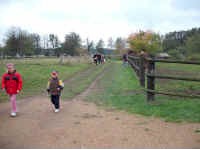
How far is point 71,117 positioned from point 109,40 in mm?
106890

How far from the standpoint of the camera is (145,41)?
232 ft

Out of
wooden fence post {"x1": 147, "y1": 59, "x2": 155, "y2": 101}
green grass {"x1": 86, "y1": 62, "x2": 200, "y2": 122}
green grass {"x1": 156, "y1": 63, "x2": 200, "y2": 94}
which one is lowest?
green grass {"x1": 86, "y1": 62, "x2": 200, "y2": 122}

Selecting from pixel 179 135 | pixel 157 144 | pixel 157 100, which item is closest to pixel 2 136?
pixel 157 144

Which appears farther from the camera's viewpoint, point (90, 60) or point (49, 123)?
A: point (90, 60)

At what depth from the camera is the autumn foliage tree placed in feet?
225

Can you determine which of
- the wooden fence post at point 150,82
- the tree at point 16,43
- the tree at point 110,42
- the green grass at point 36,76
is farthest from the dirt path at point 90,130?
the tree at point 110,42

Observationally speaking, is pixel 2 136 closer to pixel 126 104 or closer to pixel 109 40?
pixel 126 104

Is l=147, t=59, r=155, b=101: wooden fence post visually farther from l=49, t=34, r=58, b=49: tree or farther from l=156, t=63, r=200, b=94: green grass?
l=49, t=34, r=58, b=49: tree

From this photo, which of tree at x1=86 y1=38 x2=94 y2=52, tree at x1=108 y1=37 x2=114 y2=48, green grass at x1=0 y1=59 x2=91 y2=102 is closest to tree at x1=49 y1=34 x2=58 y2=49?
tree at x1=86 y1=38 x2=94 y2=52

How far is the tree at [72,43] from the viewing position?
2889 inches

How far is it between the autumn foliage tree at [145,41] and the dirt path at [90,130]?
62878mm

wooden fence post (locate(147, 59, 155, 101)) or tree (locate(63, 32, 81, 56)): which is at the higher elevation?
tree (locate(63, 32, 81, 56))

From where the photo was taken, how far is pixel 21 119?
571cm

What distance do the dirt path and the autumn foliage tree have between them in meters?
62.9
